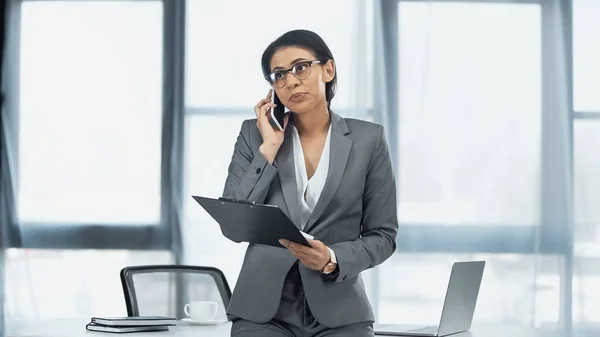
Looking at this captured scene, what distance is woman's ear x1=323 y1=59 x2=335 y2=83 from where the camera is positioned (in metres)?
1.89

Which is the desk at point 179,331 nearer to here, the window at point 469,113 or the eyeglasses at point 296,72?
the eyeglasses at point 296,72

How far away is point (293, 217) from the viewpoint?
69.2 inches

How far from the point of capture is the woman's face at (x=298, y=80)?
1826 mm

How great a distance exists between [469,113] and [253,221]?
318 centimetres

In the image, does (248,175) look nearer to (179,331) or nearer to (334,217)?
(334,217)

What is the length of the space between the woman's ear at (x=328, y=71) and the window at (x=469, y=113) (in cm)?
270

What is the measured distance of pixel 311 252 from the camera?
5.45 ft

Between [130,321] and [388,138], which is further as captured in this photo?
[388,138]

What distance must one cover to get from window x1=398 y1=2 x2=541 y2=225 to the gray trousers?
2869mm

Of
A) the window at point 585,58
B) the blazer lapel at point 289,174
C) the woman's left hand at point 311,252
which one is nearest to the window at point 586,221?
the window at point 585,58

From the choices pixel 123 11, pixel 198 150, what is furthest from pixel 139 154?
pixel 123 11

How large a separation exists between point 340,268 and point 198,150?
2.96m

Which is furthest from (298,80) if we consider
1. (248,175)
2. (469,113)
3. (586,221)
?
(586,221)

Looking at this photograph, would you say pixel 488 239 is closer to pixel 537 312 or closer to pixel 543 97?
pixel 537 312
